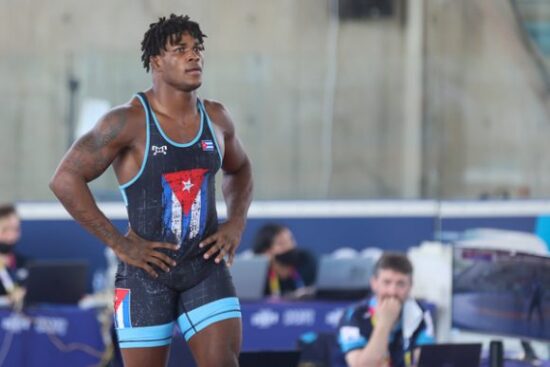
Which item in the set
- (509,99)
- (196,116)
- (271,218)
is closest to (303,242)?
(271,218)

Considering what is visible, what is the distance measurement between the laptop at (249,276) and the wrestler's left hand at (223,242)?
3483 millimetres

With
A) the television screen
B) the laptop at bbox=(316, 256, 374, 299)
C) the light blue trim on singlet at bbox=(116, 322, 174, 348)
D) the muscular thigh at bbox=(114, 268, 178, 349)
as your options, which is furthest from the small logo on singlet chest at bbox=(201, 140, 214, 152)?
the laptop at bbox=(316, 256, 374, 299)

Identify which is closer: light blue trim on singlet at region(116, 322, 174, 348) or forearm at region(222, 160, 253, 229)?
light blue trim on singlet at region(116, 322, 174, 348)

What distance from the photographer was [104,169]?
4227mm

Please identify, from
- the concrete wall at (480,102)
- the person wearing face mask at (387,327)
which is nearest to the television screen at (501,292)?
the person wearing face mask at (387,327)

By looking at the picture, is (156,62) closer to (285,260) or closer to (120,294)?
(120,294)

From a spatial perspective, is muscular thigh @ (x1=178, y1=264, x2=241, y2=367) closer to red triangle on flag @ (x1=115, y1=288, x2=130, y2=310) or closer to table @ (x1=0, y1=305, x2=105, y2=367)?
red triangle on flag @ (x1=115, y1=288, x2=130, y2=310)

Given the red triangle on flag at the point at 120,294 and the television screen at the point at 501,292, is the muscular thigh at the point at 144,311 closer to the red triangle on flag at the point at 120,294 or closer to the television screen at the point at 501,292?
the red triangle on flag at the point at 120,294

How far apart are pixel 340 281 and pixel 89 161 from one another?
4011 millimetres

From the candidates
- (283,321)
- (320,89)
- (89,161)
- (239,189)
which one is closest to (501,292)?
(239,189)

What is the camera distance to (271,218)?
995cm

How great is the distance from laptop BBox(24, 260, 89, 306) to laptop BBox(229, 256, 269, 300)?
3.17 feet

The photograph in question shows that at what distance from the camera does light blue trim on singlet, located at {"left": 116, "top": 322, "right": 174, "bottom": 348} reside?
4.25 metres

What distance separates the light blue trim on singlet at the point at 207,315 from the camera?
4215 millimetres
